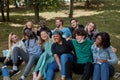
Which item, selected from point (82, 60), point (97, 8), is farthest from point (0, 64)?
point (97, 8)

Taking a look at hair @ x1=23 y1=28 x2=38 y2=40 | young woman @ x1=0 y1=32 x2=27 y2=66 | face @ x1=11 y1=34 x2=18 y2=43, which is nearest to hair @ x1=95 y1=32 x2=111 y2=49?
hair @ x1=23 y1=28 x2=38 y2=40

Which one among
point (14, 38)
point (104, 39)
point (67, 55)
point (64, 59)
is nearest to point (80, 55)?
point (67, 55)

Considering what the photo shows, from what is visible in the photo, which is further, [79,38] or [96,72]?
[79,38]

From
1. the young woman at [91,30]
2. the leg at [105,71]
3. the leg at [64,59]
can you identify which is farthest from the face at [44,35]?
the leg at [105,71]

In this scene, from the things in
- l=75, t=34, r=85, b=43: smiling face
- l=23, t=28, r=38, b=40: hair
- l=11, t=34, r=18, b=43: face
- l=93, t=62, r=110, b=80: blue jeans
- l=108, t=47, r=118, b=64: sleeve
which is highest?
l=75, t=34, r=85, b=43: smiling face

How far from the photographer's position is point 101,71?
6.39m

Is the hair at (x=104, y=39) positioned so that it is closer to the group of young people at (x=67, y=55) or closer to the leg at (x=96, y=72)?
the group of young people at (x=67, y=55)

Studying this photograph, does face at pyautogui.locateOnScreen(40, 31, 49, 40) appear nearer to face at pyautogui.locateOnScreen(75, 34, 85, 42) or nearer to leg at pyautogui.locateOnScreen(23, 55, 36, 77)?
leg at pyautogui.locateOnScreen(23, 55, 36, 77)

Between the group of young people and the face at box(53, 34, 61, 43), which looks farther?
the face at box(53, 34, 61, 43)

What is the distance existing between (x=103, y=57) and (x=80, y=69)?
2.20ft

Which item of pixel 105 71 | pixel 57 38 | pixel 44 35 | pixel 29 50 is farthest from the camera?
pixel 29 50

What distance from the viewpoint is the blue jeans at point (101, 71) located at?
20.8 feet

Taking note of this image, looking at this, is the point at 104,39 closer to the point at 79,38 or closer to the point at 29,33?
the point at 79,38

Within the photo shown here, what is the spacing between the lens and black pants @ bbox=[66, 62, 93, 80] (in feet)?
21.5
